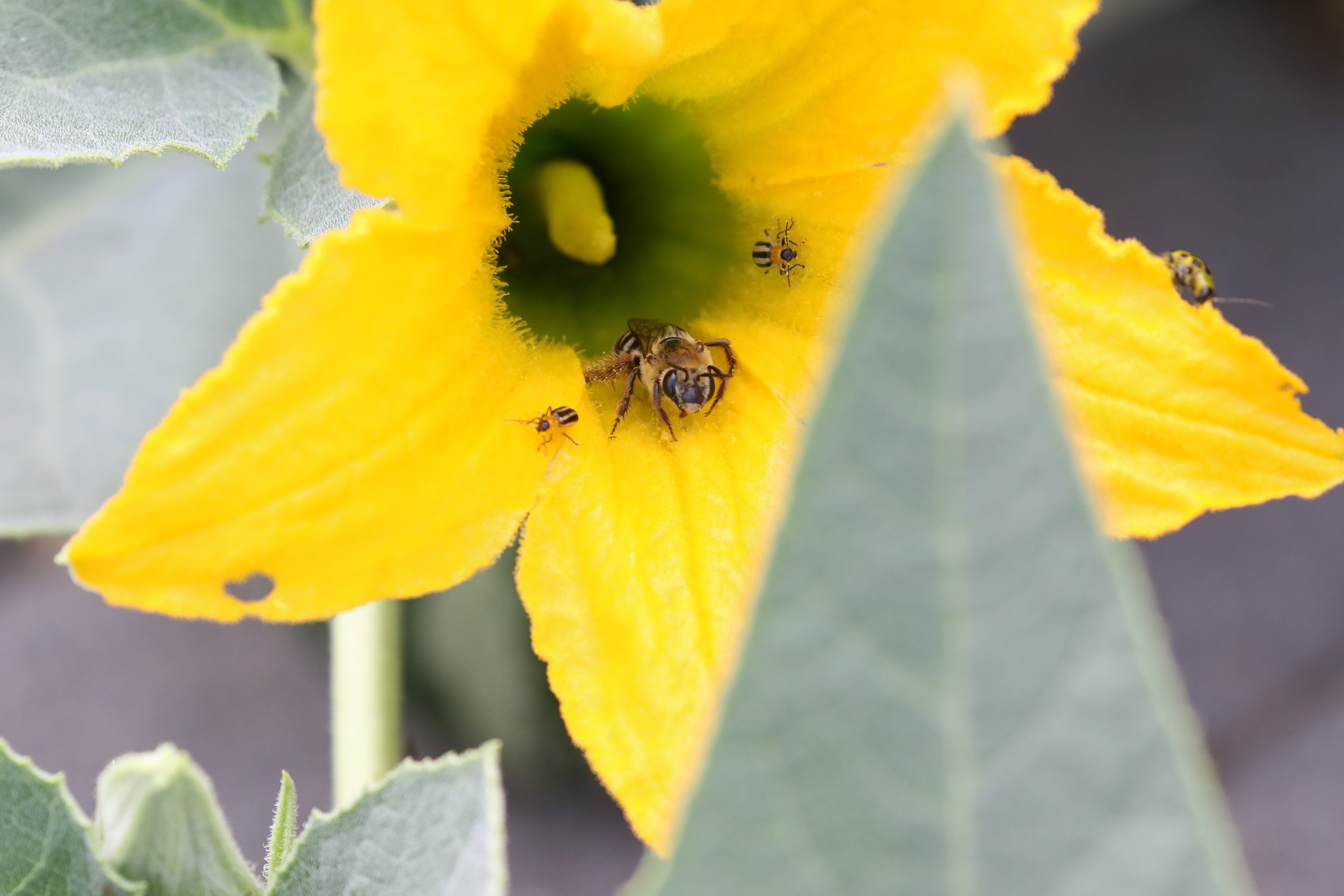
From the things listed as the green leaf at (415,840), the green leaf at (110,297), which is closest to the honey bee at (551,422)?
the green leaf at (415,840)

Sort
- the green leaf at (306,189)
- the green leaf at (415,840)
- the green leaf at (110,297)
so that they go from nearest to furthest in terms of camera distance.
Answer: the green leaf at (415,840)
the green leaf at (306,189)
the green leaf at (110,297)

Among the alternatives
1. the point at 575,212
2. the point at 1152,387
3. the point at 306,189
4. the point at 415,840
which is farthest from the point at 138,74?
the point at 1152,387

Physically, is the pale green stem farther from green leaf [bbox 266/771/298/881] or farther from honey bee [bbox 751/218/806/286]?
honey bee [bbox 751/218/806/286]

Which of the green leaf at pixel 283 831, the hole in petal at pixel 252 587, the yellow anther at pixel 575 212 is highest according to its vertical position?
the yellow anther at pixel 575 212

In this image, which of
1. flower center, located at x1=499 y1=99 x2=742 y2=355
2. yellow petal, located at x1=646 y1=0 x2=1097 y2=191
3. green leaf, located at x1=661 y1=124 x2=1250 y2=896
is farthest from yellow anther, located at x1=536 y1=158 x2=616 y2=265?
green leaf, located at x1=661 y1=124 x2=1250 y2=896

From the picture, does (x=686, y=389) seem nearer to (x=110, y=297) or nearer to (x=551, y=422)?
(x=551, y=422)

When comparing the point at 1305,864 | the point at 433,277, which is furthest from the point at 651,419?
the point at 1305,864

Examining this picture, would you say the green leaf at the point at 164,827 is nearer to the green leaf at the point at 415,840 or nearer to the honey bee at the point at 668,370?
the green leaf at the point at 415,840
